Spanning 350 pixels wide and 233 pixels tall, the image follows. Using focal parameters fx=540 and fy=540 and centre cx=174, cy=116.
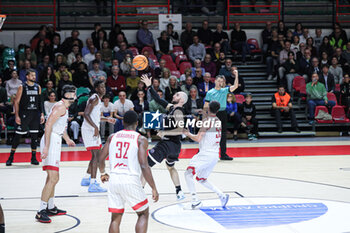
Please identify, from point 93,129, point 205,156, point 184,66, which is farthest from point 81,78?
point 205,156

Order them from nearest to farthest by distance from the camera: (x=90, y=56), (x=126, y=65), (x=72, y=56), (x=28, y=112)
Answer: (x=28, y=112) < (x=126, y=65) < (x=72, y=56) < (x=90, y=56)

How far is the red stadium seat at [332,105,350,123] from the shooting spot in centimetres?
1614

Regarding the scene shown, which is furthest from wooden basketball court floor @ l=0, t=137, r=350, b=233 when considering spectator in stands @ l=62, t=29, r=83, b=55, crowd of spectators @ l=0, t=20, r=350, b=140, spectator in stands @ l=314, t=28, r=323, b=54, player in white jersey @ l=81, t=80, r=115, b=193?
spectator in stands @ l=314, t=28, r=323, b=54

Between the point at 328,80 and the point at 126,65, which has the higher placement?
the point at 126,65

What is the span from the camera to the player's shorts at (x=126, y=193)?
5.00 m

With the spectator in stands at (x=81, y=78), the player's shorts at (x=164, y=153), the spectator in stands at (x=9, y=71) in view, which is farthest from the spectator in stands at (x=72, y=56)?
the player's shorts at (x=164, y=153)

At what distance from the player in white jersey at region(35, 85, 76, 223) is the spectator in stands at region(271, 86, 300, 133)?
1008 cm

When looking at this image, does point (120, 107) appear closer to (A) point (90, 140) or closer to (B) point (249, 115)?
(B) point (249, 115)

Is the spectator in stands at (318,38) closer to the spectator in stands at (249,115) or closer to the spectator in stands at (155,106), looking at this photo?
the spectator in stands at (249,115)

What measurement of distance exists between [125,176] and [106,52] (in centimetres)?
1245

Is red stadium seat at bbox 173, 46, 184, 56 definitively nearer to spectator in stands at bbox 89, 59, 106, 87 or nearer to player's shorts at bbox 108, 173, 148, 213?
spectator in stands at bbox 89, 59, 106, 87

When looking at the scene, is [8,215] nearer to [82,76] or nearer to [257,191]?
[257,191]

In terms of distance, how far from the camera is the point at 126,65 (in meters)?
16.6

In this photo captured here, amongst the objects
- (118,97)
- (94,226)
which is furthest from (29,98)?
(94,226)
